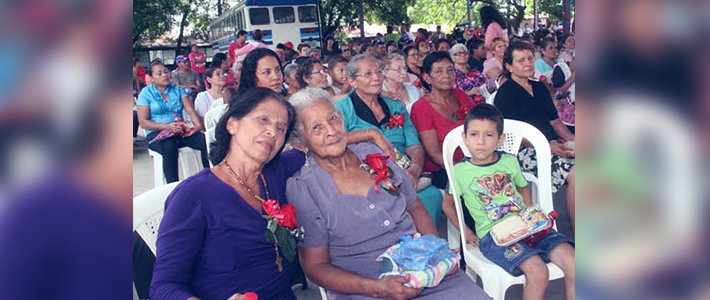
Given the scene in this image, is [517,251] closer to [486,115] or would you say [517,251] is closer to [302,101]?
[486,115]

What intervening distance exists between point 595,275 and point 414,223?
1714 mm

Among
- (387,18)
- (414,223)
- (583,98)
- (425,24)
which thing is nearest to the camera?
→ (583,98)

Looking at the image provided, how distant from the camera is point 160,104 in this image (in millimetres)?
4762

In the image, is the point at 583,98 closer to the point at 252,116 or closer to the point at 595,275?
the point at 595,275

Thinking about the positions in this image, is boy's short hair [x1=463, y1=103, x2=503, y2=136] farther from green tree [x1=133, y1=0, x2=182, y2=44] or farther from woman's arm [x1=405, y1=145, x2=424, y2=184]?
green tree [x1=133, y1=0, x2=182, y2=44]

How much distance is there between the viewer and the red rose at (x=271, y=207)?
181cm

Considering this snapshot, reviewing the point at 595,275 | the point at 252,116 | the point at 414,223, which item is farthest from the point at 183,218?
the point at 595,275

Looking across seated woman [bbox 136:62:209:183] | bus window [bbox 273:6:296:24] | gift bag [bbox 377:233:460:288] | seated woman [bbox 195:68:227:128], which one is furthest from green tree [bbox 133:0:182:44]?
gift bag [bbox 377:233:460:288]

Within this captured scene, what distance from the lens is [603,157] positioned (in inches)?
20.6

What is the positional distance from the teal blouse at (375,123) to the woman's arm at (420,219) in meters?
0.98

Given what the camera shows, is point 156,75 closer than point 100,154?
No

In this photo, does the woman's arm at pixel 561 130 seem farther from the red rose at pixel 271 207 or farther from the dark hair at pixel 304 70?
the red rose at pixel 271 207

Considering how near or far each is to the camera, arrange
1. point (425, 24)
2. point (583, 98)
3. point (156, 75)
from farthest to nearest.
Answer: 1. point (425, 24)
2. point (156, 75)
3. point (583, 98)

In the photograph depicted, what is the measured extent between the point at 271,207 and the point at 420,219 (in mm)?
728
